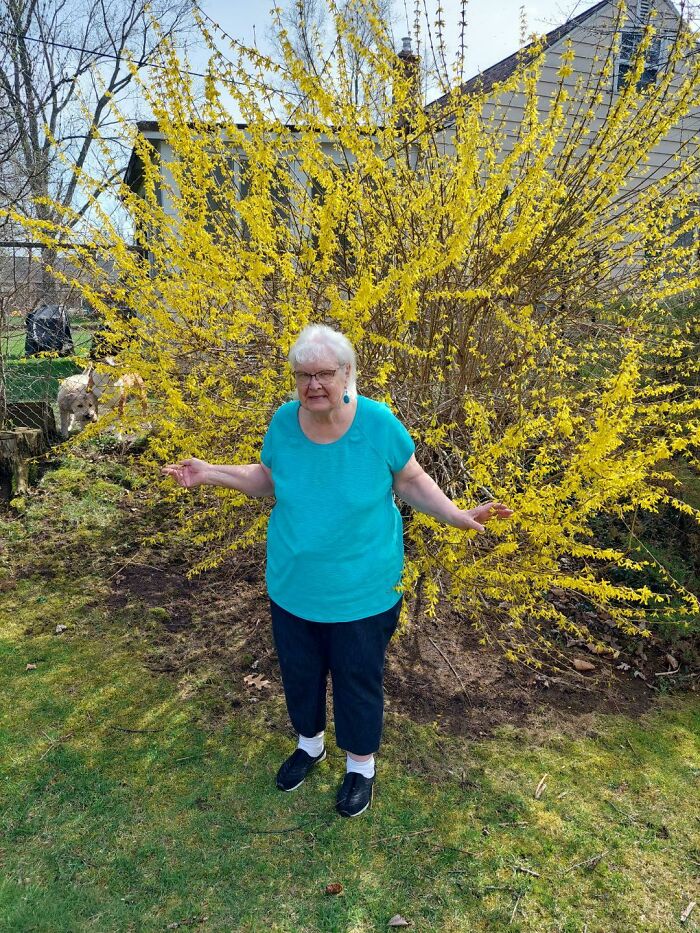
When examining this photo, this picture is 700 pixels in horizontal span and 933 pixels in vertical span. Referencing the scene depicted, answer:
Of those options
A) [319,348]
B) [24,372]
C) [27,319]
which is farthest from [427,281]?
[24,372]

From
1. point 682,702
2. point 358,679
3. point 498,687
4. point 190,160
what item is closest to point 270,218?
point 190,160

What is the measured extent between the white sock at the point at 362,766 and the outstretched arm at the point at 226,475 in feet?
3.62

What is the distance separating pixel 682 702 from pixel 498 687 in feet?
2.98

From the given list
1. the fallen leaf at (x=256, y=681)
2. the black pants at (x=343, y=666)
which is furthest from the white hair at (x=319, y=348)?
the fallen leaf at (x=256, y=681)

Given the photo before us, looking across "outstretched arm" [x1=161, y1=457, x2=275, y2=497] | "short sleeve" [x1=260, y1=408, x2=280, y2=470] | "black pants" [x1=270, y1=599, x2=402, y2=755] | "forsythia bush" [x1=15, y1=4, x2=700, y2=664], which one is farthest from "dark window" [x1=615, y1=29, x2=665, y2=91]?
"black pants" [x1=270, y1=599, x2=402, y2=755]

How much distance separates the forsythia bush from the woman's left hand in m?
0.32

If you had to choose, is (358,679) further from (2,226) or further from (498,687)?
(2,226)

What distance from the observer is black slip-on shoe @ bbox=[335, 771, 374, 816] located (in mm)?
2299

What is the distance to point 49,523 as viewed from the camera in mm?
4648

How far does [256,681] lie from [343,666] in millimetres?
1078

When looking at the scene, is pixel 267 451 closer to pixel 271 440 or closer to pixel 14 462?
pixel 271 440

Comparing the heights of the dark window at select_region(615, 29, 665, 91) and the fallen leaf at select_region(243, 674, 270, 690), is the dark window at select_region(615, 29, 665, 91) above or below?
above

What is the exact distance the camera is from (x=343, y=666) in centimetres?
216

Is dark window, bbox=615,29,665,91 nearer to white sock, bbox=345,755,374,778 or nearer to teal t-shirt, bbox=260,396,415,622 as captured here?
teal t-shirt, bbox=260,396,415,622
